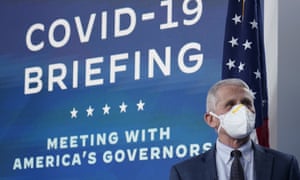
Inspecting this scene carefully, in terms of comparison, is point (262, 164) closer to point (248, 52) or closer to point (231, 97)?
point (231, 97)

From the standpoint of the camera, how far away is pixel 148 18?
562 cm

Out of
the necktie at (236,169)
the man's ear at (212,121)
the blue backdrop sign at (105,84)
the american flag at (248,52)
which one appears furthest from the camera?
the blue backdrop sign at (105,84)

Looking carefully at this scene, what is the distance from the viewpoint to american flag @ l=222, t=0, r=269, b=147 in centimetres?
480

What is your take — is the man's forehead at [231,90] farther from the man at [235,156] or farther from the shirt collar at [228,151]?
the shirt collar at [228,151]

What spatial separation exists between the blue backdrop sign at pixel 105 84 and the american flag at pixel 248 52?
330mm

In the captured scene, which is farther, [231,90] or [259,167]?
[231,90]

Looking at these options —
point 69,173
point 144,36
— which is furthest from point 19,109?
point 144,36

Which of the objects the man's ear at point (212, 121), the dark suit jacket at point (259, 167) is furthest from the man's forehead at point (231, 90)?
the dark suit jacket at point (259, 167)

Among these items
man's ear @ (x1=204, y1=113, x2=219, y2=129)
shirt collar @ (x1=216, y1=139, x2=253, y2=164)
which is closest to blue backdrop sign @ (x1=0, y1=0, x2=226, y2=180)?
man's ear @ (x1=204, y1=113, x2=219, y2=129)

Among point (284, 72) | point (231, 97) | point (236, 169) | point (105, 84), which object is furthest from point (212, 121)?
point (105, 84)

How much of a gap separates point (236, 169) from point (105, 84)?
234cm

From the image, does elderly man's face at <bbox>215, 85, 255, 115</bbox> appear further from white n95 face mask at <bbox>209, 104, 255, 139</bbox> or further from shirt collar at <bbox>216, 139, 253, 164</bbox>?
shirt collar at <bbox>216, 139, 253, 164</bbox>

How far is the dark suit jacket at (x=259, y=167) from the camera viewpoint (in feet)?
11.5

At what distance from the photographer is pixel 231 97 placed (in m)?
3.62
